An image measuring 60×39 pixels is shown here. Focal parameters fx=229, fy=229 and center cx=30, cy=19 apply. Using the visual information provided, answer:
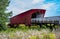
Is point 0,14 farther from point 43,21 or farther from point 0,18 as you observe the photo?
point 43,21

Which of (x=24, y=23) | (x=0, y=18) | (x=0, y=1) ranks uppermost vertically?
(x=0, y=1)

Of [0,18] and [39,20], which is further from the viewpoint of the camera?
→ [39,20]

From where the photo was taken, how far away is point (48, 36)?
59.9 ft

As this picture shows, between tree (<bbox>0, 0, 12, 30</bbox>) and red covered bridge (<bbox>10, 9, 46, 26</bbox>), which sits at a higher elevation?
tree (<bbox>0, 0, 12, 30</bbox>)

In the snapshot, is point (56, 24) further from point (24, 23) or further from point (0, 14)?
point (0, 14)

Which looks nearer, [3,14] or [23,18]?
[3,14]

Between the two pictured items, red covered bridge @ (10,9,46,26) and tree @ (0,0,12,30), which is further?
red covered bridge @ (10,9,46,26)

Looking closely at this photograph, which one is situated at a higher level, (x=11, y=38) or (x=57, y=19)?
(x=11, y=38)

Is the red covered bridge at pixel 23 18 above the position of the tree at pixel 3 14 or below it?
below

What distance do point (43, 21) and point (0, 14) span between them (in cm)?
1337

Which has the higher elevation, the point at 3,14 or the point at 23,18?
the point at 3,14

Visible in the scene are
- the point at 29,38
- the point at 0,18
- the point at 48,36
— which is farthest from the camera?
the point at 0,18

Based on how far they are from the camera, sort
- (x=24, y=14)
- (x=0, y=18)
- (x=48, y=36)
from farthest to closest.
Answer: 1. (x=24, y=14)
2. (x=0, y=18)
3. (x=48, y=36)

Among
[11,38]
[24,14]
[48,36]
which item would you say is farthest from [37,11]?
[11,38]
